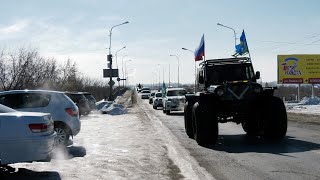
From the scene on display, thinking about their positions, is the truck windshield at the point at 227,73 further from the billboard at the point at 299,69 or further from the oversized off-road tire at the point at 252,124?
the billboard at the point at 299,69

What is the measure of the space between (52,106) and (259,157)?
231 inches

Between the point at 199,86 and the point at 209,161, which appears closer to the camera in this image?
the point at 209,161

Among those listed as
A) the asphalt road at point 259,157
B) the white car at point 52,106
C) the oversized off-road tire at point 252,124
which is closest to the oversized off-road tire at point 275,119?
the asphalt road at point 259,157

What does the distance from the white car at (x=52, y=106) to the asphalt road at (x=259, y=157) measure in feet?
10.8

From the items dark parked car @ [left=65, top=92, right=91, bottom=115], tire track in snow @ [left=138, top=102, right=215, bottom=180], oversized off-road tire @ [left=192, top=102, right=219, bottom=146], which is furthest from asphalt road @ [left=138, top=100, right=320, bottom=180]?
dark parked car @ [left=65, top=92, right=91, bottom=115]

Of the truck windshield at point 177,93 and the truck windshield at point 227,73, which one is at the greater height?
the truck windshield at point 227,73

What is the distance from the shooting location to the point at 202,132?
13.0 metres

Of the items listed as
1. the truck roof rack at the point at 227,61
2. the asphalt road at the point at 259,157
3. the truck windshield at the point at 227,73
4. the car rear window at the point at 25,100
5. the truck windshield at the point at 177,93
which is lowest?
the asphalt road at the point at 259,157

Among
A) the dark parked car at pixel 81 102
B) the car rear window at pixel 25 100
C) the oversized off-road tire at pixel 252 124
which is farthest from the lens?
the dark parked car at pixel 81 102

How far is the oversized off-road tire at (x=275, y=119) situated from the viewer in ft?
44.2

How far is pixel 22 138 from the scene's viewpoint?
27.7 ft

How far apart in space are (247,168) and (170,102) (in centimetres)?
2225

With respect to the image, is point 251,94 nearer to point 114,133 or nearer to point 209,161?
point 209,161

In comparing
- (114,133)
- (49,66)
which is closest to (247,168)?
(114,133)
